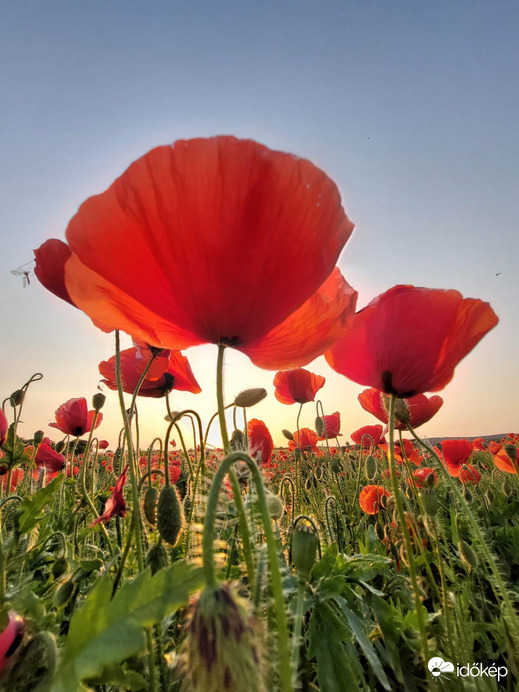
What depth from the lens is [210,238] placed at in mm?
718

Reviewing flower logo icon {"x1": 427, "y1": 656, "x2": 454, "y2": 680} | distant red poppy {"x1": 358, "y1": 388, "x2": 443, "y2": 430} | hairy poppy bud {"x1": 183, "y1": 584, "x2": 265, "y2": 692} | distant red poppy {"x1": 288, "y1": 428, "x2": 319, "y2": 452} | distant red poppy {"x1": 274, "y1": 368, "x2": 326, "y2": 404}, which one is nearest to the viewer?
hairy poppy bud {"x1": 183, "y1": 584, "x2": 265, "y2": 692}

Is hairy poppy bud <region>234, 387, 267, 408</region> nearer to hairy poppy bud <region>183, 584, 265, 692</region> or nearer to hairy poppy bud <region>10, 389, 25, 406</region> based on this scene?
hairy poppy bud <region>183, 584, 265, 692</region>

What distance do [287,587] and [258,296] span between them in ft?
3.16

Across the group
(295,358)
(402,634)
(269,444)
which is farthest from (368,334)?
(269,444)

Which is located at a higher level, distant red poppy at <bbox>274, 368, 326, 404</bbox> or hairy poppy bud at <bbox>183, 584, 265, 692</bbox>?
distant red poppy at <bbox>274, 368, 326, 404</bbox>

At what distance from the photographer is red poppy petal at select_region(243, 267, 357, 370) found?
0.82 m

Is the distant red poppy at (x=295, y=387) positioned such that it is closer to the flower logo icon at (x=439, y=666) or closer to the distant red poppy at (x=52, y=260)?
the flower logo icon at (x=439, y=666)

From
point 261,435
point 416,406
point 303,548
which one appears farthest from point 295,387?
point 303,548

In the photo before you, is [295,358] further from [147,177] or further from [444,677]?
[444,677]

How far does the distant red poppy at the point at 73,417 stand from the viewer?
3.07m

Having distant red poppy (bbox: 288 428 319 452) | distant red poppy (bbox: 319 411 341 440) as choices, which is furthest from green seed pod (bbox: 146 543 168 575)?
distant red poppy (bbox: 288 428 319 452)

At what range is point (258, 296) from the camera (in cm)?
78

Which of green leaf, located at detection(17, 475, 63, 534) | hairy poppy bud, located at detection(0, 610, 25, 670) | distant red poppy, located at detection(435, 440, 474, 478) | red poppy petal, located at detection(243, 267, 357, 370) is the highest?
red poppy petal, located at detection(243, 267, 357, 370)

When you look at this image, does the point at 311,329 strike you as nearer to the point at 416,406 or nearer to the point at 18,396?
the point at 416,406
